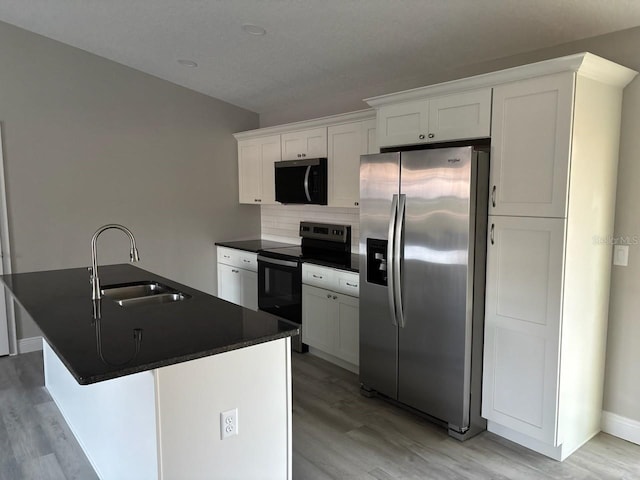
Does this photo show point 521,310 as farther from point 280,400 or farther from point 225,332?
point 225,332

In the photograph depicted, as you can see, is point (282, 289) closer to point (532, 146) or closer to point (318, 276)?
point (318, 276)

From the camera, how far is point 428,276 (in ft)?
9.62

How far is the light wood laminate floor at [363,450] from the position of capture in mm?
2578

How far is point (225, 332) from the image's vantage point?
6.62ft

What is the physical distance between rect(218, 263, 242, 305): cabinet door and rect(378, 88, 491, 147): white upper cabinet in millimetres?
2485

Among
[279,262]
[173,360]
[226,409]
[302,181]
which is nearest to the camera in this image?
[173,360]

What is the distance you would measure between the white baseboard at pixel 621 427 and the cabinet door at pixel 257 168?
344 cm

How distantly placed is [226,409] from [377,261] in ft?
5.28

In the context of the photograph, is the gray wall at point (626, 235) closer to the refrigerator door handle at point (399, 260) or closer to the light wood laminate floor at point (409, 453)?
the light wood laminate floor at point (409, 453)

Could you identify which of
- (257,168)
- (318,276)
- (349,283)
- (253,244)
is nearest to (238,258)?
(253,244)

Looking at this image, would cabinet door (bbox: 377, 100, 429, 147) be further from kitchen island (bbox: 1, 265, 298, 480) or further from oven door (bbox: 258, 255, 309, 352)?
kitchen island (bbox: 1, 265, 298, 480)

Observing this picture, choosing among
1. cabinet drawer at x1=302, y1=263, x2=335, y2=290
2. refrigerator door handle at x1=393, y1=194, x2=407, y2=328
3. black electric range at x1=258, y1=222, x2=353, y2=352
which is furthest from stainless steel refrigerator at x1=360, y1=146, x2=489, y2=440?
black electric range at x1=258, y1=222, x2=353, y2=352

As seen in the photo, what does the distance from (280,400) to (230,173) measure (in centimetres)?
385

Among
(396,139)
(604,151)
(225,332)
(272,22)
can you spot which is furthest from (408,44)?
(225,332)
